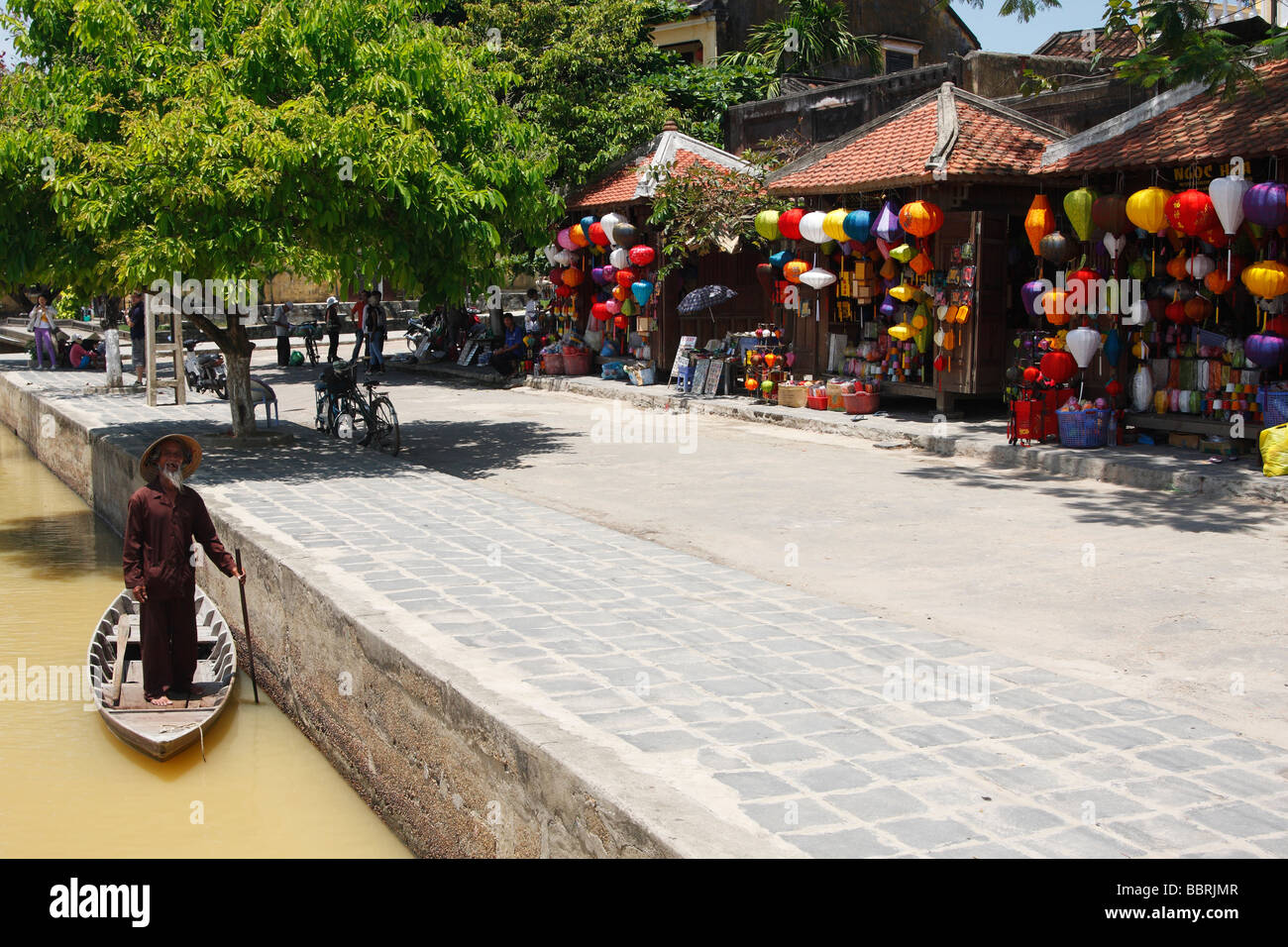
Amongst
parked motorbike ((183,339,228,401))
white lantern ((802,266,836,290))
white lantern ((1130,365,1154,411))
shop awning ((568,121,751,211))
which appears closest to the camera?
white lantern ((1130,365,1154,411))

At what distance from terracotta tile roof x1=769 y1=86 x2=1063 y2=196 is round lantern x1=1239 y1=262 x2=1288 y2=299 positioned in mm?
3911

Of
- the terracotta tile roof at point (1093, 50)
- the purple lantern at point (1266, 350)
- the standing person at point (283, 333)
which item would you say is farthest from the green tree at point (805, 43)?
the purple lantern at point (1266, 350)

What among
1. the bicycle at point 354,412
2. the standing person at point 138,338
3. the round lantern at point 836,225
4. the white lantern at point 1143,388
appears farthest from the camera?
the standing person at point 138,338

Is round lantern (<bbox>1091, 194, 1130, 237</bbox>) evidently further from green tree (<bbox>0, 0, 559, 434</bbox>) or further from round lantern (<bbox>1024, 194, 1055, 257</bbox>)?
green tree (<bbox>0, 0, 559, 434</bbox>)

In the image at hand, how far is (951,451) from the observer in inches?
607

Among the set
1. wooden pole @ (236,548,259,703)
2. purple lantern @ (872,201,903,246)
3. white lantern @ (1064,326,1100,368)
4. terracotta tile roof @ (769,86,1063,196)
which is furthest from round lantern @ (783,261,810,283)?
wooden pole @ (236,548,259,703)

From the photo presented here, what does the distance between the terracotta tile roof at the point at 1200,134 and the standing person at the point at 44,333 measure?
70.3ft

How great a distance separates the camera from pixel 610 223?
2272 cm

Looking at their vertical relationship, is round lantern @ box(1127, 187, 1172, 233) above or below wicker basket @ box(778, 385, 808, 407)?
above

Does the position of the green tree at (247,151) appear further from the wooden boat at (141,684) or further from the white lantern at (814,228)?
the white lantern at (814,228)

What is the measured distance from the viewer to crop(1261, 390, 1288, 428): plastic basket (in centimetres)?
1263

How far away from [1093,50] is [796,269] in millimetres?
10472

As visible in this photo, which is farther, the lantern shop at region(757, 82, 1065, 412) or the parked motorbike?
the parked motorbike

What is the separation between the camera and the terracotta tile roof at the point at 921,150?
1612cm
